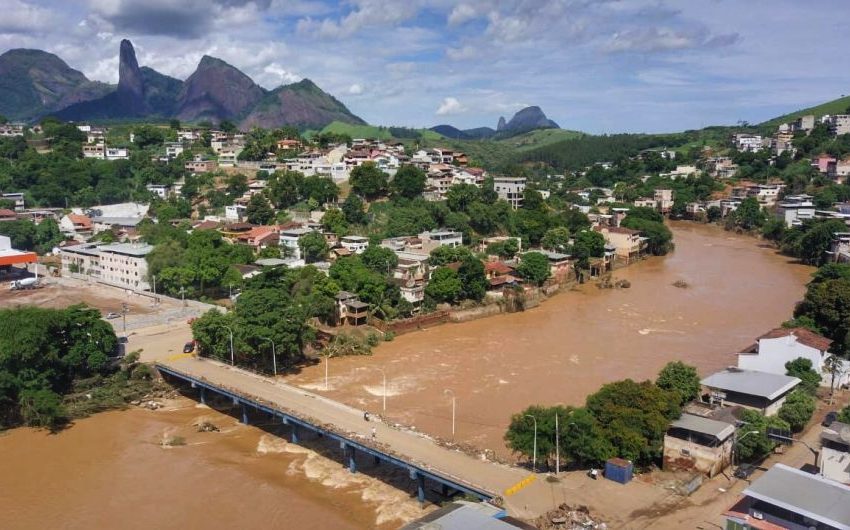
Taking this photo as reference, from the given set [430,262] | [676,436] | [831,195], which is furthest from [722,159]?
[676,436]

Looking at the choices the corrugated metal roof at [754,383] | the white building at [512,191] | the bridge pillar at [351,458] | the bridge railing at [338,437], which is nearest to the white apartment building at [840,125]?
the white building at [512,191]

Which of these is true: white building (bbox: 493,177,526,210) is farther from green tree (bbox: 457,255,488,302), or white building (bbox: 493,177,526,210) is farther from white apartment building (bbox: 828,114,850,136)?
white apartment building (bbox: 828,114,850,136)

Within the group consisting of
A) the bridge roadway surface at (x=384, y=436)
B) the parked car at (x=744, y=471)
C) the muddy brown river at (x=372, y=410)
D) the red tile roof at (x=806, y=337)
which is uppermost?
the red tile roof at (x=806, y=337)

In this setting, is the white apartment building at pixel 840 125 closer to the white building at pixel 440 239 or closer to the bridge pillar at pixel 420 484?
the white building at pixel 440 239

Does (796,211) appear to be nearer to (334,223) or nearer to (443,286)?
(443,286)

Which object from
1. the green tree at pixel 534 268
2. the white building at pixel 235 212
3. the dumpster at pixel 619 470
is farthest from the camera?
the white building at pixel 235 212

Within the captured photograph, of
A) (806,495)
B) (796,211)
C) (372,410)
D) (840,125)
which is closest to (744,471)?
(806,495)

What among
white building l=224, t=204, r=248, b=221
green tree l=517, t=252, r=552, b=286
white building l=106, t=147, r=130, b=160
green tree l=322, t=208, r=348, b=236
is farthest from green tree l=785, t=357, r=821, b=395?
white building l=106, t=147, r=130, b=160
